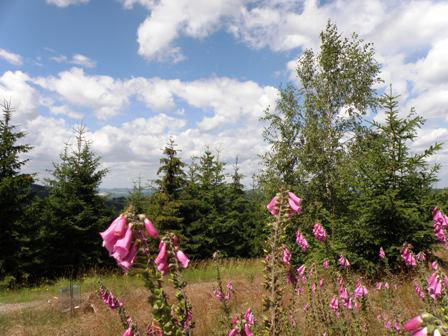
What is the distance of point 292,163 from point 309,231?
13.7ft

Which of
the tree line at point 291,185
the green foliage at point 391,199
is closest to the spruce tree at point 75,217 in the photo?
the tree line at point 291,185

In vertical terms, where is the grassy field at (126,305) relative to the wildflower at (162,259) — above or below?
below

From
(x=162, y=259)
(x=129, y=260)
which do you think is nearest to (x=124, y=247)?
(x=129, y=260)

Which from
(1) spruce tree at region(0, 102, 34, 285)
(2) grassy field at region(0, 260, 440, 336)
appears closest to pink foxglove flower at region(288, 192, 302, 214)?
(2) grassy field at region(0, 260, 440, 336)

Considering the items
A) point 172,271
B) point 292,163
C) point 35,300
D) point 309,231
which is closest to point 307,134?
point 292,163

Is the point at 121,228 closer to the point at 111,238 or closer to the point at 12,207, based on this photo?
the point at 111,238

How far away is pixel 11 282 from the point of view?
1338 centimetres

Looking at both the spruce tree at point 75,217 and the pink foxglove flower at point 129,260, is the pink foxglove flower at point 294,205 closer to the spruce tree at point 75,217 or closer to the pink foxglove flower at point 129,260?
the pink foxglove flower at point 129,260

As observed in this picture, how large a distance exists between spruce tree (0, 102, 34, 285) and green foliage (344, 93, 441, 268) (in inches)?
559

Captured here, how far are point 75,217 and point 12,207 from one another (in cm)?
281

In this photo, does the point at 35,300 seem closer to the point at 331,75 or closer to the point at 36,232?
the point at 36,232

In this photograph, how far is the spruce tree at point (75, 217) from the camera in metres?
15.8

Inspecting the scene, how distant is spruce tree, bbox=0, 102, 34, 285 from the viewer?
13.8 meters

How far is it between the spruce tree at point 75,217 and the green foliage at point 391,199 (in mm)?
13018
